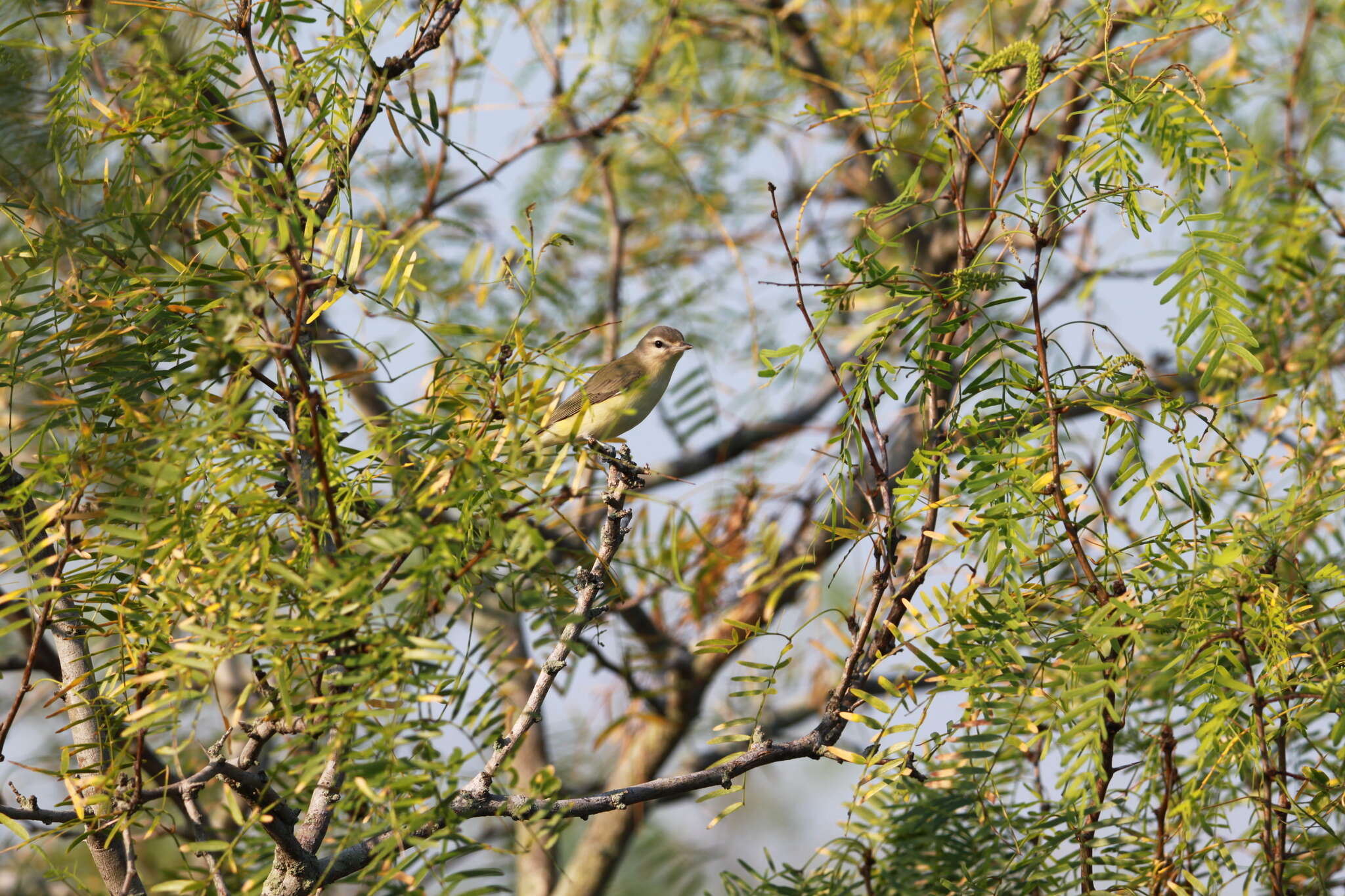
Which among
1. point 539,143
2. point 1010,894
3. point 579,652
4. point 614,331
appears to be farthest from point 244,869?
point 614,331

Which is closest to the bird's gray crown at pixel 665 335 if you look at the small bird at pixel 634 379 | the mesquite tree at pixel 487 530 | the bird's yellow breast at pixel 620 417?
the small bird at pixel 634 379

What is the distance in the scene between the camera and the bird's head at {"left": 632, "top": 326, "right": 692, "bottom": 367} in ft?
16.5

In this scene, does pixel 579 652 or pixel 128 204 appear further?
pixel 128 204

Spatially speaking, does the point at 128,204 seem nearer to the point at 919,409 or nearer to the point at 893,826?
the point at 919,409

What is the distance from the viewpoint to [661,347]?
517 cm

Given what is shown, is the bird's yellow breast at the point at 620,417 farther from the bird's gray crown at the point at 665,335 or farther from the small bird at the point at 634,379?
the bird's gray crown at the point at 665,335

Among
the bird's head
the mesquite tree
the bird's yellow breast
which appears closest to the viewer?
the mesquite tree

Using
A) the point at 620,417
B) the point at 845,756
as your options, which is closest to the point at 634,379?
the point at 620,417

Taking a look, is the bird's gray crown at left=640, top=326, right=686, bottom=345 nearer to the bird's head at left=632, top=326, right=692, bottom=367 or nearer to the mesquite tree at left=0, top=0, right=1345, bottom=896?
the bird's head at left=632, top=326, right=692, bottom=367

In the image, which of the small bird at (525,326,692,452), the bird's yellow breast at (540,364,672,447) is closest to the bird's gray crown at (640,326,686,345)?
the small bird at (525,326,692,452)

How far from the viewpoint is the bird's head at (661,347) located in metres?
5.04

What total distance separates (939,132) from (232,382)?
5.13 ft

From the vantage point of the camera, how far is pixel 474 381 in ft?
5.37

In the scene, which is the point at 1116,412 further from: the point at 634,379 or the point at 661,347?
the point at 661,347
